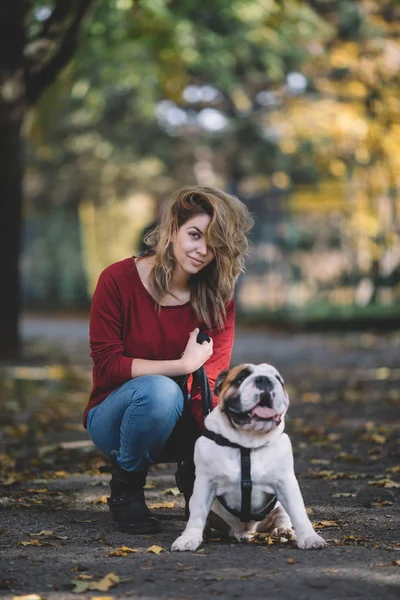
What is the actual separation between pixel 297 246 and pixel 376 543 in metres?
14.8

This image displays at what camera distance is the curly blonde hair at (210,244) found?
4793 mm

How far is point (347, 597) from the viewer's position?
3.60m

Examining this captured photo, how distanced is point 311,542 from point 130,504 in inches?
38.8

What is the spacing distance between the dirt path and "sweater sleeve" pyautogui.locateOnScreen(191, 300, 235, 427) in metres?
0.59

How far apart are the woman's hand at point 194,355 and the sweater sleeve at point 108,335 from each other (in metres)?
0.27

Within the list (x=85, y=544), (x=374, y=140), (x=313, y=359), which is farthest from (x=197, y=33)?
(x=85, y=544)

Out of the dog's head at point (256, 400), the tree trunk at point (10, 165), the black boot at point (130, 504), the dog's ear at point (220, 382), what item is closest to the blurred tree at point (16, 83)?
the tree trunk at point (10, 165)

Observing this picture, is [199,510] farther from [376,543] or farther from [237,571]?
[376,543]

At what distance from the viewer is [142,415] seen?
4.76 m

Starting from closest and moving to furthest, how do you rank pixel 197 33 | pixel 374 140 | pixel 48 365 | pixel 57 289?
pixel 48 365 < pixel 197 33 < pixel 374 140 < pixel 57 289

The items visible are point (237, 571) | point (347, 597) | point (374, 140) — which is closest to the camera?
point (347, 597)

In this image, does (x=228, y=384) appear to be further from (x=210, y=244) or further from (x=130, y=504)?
(x=130, y=504)

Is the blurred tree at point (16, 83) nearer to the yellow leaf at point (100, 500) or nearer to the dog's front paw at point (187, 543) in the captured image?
the yellow leaf at point (100, 500)

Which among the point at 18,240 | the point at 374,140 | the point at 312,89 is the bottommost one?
the point at 18,240
